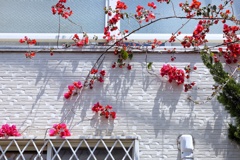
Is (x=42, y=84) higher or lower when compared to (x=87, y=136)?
higher

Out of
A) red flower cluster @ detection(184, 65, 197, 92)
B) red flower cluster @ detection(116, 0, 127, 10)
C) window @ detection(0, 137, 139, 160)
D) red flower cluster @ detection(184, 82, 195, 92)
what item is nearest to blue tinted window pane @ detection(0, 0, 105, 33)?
red flower cluster @ detection(116, 0, 127, 10)

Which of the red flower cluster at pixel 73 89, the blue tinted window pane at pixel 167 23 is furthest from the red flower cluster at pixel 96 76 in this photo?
the blue tinted window pane at pixel 167 23

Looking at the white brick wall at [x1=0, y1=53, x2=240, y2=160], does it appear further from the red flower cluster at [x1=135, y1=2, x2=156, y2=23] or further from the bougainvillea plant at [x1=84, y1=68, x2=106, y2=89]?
the red flower cluster at [x1=135, y1=2, x2=156, y2=23]

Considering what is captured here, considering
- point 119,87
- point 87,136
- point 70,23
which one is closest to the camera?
point 87,136

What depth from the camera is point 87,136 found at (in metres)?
5.74

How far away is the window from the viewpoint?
5.73 meters

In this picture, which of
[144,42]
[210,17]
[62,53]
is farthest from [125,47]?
[210,17]

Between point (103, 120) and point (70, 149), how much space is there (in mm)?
626

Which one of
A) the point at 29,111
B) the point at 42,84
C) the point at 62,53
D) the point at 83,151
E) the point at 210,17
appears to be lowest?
the point at 83,151

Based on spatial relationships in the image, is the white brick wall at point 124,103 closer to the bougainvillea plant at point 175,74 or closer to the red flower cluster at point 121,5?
the bougainvillea plant at point 175,74

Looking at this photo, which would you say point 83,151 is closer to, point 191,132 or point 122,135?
point 122,135

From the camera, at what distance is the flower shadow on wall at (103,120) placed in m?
5.90

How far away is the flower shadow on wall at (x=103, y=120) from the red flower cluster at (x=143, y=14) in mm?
1515

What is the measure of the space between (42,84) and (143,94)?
58.4 inches
